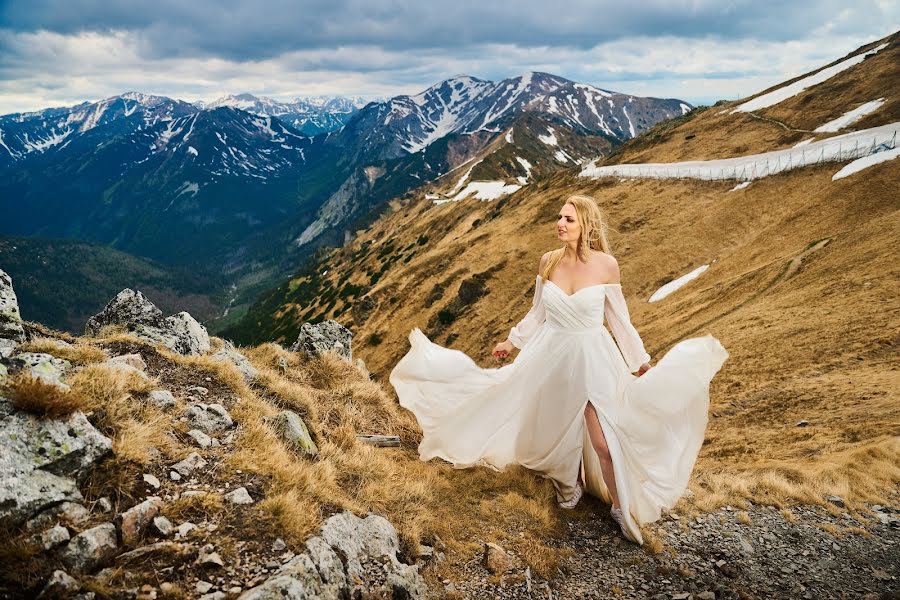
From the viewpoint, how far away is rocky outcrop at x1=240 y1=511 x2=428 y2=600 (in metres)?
4.15

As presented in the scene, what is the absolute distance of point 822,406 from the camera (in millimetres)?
11586

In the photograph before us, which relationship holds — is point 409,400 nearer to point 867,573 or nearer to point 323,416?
point 323,416

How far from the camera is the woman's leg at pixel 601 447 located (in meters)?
6.34

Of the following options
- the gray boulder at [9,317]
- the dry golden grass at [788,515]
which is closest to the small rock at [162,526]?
the gray boulder at [9,317]

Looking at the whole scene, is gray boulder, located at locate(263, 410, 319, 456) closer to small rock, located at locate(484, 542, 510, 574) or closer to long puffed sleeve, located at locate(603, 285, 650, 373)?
small rock, located at locate(484, 542, 510, 574)

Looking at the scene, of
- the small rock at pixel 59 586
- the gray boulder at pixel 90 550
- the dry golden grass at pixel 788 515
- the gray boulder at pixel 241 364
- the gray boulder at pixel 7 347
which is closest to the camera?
the small rock at pixel 59 586

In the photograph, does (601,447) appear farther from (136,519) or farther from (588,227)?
(136,519)

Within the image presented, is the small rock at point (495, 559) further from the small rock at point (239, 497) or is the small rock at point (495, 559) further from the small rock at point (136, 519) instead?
the small rock at point (136, 519)

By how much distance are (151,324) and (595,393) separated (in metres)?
10.0

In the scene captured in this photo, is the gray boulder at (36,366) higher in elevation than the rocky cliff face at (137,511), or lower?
higher

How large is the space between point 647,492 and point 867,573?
2722 mm

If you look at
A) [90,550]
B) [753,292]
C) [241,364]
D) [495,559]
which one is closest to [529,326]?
[495,559]

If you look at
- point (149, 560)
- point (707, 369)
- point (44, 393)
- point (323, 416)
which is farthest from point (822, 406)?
point (44, 393)

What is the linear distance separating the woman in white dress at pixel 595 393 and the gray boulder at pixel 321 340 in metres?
6.48
